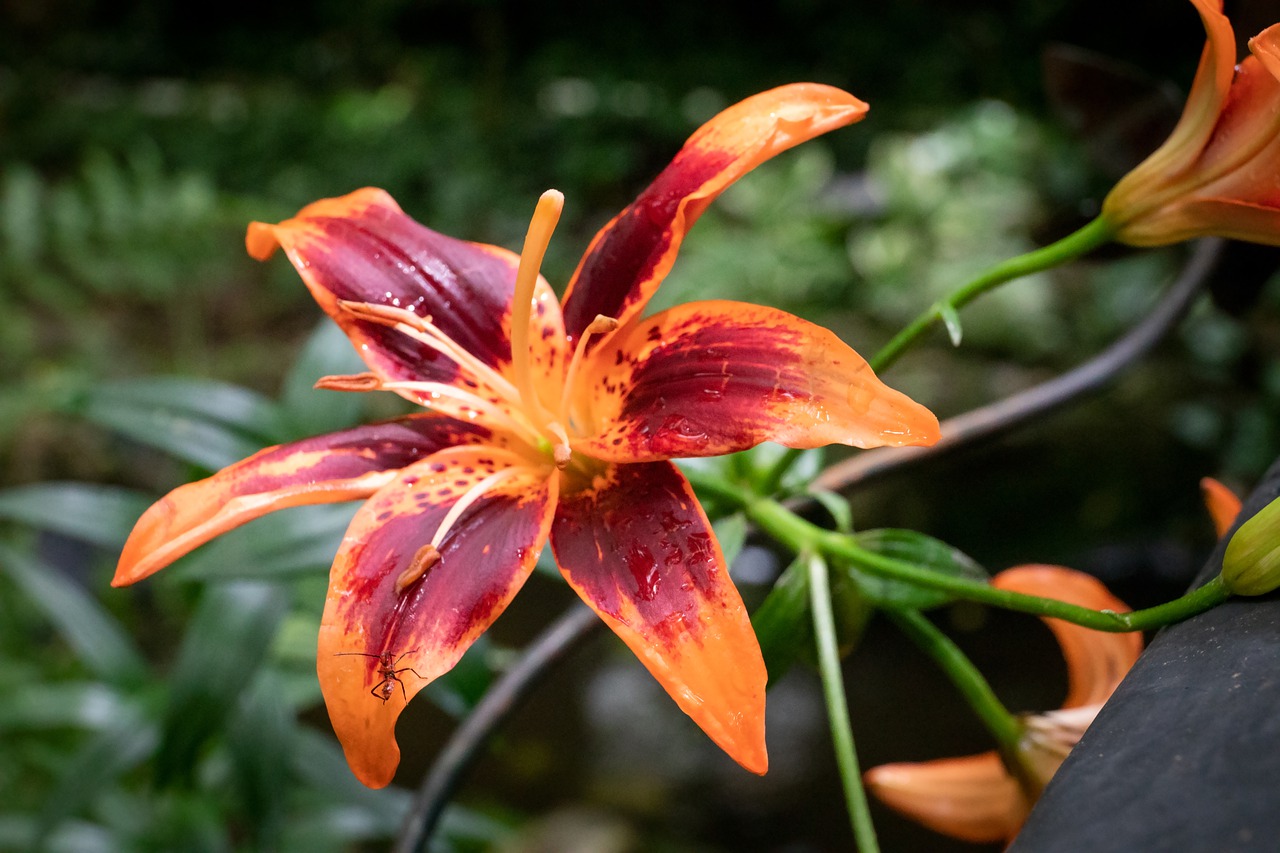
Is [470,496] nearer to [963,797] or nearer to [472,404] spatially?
[472,404]

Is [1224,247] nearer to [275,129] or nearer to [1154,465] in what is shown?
[1154,465]

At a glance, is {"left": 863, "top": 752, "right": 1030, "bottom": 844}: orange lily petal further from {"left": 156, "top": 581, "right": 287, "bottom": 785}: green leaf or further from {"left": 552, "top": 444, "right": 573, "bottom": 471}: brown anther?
{"left": 156, "top": 581, "right": 287, "bottom": 785}: green leaf

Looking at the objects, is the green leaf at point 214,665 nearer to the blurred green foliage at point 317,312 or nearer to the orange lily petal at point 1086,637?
the blurred green foliage at point 317,312

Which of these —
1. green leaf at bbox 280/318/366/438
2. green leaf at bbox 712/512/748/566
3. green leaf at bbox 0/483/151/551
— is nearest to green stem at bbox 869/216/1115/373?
green leaf at bbox 712/512/748/566

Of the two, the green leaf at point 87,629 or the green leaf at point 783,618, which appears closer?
the green leaf at point 783,618

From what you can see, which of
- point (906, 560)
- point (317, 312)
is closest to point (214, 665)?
point (906, 560)

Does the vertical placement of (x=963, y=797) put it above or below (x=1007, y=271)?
below

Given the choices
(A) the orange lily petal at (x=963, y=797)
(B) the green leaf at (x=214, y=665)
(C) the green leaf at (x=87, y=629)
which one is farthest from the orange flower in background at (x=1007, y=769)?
(C) the green leaf at (x=87, y=629)

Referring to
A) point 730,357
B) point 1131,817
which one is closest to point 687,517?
point 730,357
